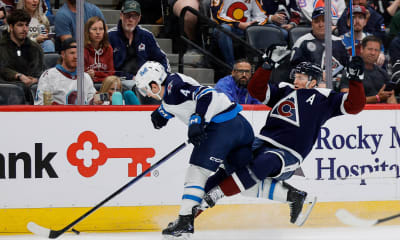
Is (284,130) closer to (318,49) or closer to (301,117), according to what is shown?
(301,117)

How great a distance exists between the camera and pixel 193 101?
14.7 ft

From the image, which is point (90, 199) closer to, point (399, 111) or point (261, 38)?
point (261, 38)

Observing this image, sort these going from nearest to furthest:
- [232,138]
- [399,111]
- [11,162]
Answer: [232,138] → [11,162] → [399,111]

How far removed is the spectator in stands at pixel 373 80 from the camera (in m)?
5.62

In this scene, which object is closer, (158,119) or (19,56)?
(158,119)

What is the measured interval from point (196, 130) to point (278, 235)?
115 centimetres

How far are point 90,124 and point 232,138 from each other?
116 centimetres

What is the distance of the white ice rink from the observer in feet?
15.9

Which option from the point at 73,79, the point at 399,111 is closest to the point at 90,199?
the point at 73,79

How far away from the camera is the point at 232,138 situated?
4.49 m

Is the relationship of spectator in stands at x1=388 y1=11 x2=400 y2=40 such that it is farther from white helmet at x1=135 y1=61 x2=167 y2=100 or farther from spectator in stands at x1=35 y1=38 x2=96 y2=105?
spectator in stands at x1=35 y1=38 x2=96 y2=105

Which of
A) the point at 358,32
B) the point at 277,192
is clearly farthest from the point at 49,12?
the point at 358,32

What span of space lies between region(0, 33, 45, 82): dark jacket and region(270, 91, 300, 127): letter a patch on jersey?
5.34ft

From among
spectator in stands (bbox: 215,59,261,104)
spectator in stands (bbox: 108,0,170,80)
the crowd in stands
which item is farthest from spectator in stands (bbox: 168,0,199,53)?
spectator in stands (bbox: 215,59,261,104)
